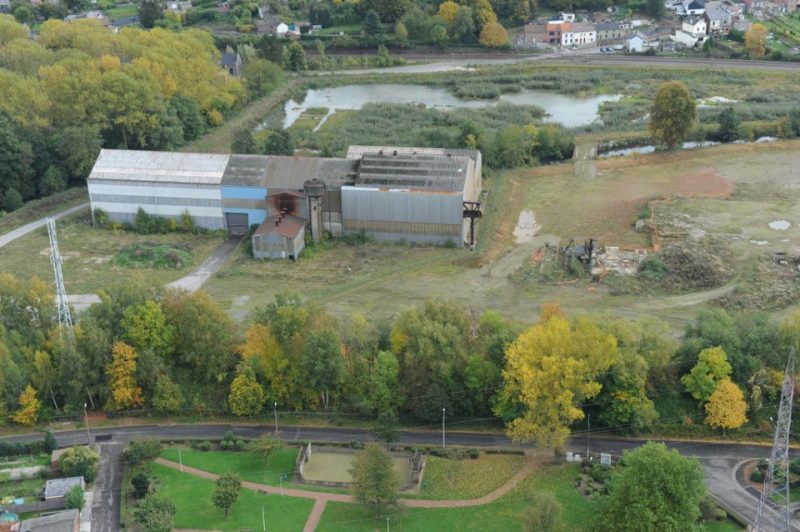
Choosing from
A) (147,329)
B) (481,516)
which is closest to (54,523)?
(147,329)

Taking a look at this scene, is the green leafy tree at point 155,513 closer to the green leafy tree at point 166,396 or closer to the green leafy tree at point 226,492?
the green leafy tree at point 226,492

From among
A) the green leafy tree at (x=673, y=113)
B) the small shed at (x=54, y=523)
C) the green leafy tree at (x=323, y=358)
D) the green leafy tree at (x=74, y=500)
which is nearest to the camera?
the small shed at (x=54, y=523)

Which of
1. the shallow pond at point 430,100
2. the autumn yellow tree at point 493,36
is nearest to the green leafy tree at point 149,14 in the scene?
the shallow pond at point 430,100

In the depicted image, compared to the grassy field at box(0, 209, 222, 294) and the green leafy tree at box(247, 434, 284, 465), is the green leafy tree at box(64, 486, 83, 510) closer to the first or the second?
the green leafy tree at box(247, 434, 284, 465)

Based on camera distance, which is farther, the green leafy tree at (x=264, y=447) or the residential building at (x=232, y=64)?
the residential building at (x=232, y=64)

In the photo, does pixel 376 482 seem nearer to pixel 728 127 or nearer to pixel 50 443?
pixel 50 443

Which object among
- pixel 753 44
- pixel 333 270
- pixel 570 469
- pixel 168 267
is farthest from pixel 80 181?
pixel 753 44
